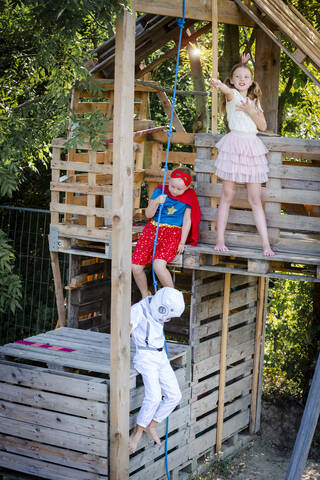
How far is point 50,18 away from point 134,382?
3.37 metres

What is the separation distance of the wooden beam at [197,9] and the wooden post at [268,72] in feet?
1.32

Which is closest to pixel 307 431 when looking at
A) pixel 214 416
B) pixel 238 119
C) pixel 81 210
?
pixel 214 416

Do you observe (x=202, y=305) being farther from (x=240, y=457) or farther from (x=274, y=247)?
(x=240, y=457)

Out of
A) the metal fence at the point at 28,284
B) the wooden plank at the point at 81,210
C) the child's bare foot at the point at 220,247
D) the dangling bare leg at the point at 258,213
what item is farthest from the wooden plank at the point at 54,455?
the metal fence at the point at 28,284

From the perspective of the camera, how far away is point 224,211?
718cm

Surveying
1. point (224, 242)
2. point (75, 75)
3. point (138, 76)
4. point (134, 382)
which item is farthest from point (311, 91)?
point (134, 382)

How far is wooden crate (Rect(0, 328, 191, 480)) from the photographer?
670 centimetres

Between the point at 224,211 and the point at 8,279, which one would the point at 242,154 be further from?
the point at 8,279

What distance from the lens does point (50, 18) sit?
626 centimetres

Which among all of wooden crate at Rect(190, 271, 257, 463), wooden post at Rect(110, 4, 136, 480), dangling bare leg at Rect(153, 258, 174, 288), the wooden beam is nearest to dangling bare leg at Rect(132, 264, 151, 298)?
dangling bare leg at Rect(153, 258, 174, 288)

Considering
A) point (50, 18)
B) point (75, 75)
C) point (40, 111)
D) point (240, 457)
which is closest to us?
point (50, 18)

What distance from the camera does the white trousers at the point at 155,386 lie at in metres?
6.76

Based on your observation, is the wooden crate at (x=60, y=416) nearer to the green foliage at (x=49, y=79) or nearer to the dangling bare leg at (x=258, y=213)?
the green foliage at (x=49, y=79)

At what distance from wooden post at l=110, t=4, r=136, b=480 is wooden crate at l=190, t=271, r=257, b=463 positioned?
1706mm
